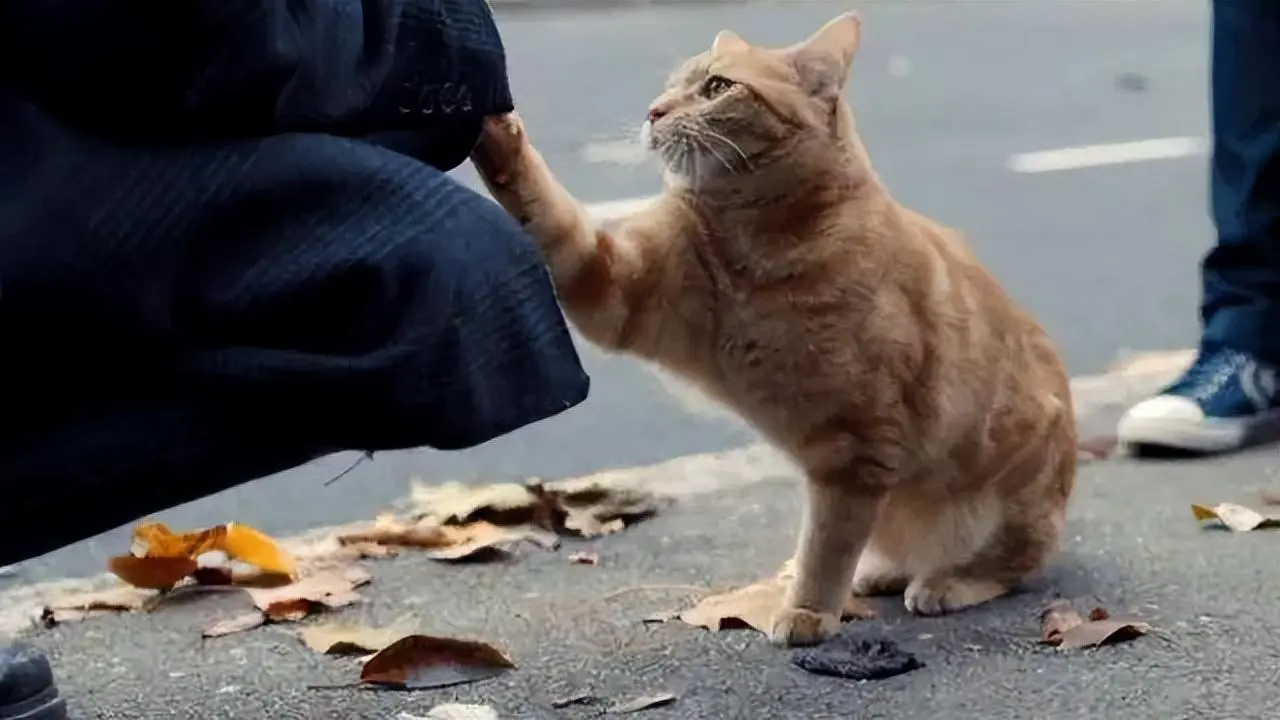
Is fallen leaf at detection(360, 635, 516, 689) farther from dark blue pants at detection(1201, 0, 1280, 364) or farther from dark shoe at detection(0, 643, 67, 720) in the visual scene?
dark blue pants at detection(1201, 0, 1280, 364)

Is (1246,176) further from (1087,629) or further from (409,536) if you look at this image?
(409,536)

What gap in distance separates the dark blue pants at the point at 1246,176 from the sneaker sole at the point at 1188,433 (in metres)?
0.20

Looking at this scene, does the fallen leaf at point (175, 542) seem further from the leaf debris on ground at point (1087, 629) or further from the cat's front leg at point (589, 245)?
the leaf debris on ground at point (1087, 629)

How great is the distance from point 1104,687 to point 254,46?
110 cm

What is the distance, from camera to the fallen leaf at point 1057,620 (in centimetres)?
203

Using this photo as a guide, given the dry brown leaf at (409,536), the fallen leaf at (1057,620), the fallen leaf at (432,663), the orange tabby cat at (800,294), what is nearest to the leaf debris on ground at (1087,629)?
the fallen leaf at (1057,620)

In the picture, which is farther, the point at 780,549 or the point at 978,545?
the point at 780,549

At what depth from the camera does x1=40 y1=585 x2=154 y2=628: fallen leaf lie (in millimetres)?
2168

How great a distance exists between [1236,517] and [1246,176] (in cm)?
80

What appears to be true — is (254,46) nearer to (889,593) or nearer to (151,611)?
(151,611)

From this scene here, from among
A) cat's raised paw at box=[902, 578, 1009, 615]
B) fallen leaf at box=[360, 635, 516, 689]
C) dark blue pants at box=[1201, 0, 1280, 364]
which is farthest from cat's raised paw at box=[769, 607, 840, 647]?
dark blue pants at box=[1201, 0, 1280, 364]

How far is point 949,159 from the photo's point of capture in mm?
6605

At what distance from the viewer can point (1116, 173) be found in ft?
21.6

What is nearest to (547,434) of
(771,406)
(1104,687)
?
(771,406)
